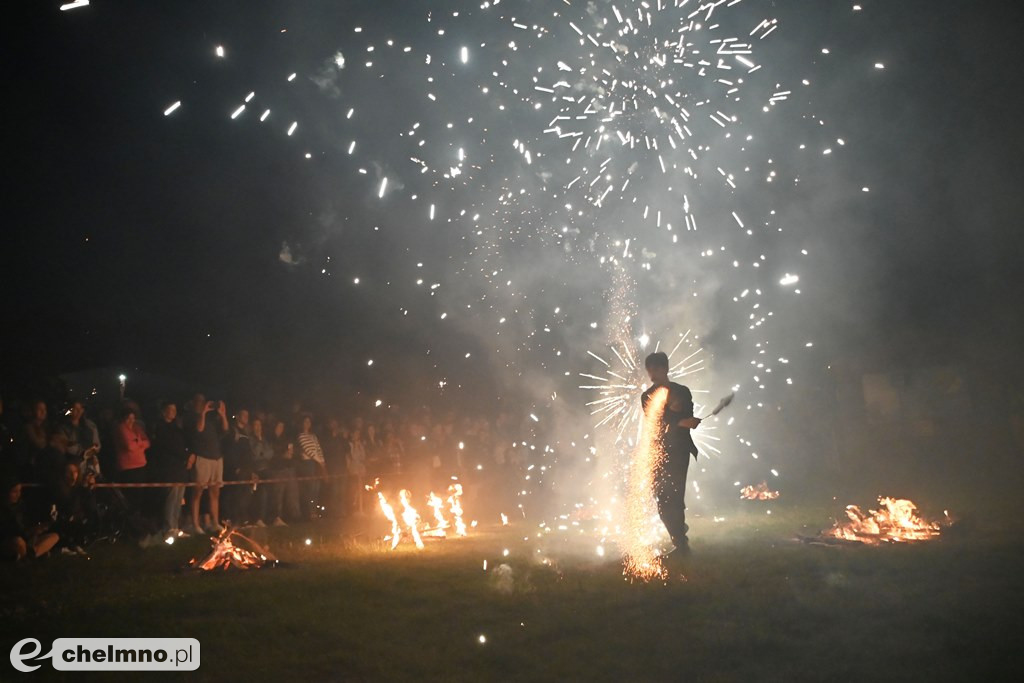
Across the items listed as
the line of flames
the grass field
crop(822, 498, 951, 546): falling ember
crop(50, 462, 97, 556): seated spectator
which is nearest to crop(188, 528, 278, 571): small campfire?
the grass field

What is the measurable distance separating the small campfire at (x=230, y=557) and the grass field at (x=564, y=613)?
234mm

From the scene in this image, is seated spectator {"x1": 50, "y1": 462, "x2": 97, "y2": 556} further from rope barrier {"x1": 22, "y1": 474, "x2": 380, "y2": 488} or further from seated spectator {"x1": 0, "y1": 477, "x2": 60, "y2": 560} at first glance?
seated spectator {"x1": 0, "y1": 477, "x2": 60, "y2": 560}

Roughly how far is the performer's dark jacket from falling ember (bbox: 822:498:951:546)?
6.42 feet

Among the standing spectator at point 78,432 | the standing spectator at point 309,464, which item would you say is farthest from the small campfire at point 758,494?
the standing spectator at point 78,432

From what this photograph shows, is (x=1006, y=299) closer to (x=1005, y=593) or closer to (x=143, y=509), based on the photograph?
(x=1005, y=593)

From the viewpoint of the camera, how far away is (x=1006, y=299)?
766 inches

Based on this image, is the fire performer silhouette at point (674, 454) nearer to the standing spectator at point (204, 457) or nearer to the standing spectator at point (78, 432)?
the standing spectator at point (204, 457)

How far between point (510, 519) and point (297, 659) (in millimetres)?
8972

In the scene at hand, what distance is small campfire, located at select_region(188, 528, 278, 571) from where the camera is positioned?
7.18m

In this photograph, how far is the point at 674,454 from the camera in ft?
27.5

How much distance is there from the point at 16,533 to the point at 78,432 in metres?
2.02

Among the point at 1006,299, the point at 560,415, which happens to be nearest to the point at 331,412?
the point at 560,415

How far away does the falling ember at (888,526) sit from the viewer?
8234mm

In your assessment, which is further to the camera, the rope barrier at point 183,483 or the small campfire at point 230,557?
the rope barrier at point 183,483
